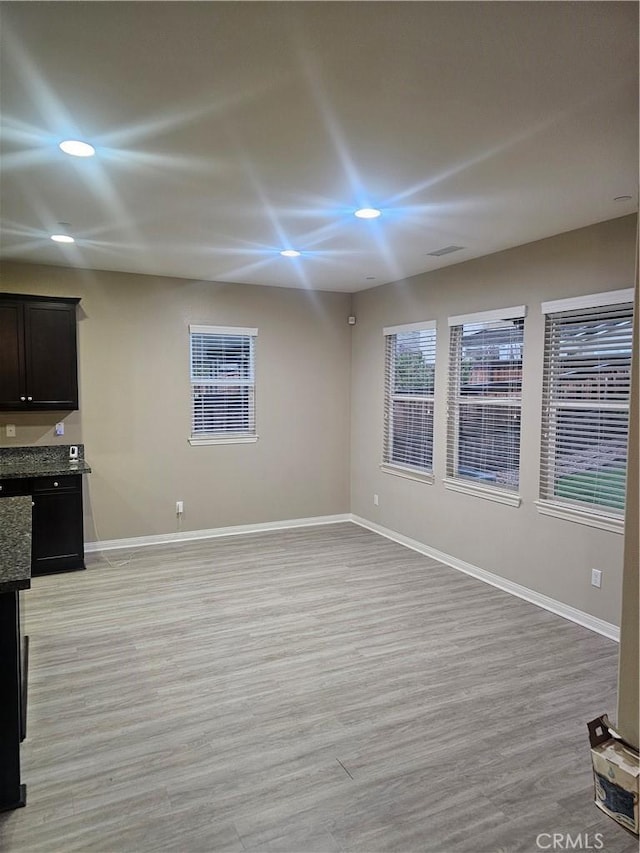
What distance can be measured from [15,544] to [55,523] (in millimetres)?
2568

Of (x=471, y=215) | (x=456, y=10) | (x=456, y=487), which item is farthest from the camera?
(x=456, y=487)

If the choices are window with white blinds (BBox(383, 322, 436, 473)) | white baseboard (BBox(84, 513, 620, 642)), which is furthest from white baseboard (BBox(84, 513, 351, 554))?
window with white blinds (BBox(383, 322, 436, 473))

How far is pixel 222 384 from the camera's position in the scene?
6109 mm

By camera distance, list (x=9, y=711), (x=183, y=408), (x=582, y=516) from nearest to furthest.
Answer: (x=9, y=711), (x=582, y=516), (x=183, y=408)

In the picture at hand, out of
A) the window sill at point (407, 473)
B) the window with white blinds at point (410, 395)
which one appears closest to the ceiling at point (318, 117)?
the window with white blinds at point (410, 395)

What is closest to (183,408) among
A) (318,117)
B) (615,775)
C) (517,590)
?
(517,590)

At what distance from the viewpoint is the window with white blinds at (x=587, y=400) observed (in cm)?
367

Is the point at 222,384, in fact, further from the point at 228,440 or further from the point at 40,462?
the point at 40,462

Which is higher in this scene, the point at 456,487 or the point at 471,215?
the point at 471,215

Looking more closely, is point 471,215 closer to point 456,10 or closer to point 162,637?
point 456,10

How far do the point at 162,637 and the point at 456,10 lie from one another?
3.66 m

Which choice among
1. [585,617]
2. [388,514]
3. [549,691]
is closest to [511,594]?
[585,617]

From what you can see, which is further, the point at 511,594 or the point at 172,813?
the point at 511,594

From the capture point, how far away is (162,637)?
3.69 meters
